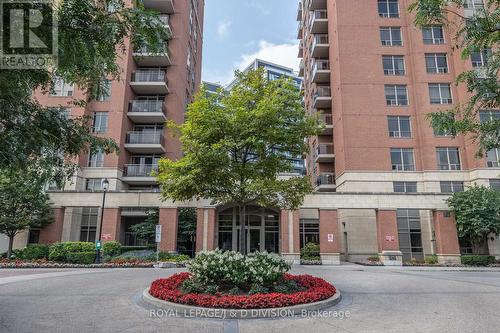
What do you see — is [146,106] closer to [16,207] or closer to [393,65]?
[16,207]

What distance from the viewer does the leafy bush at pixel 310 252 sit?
28719mm

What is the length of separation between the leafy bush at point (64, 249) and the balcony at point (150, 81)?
17515 mm

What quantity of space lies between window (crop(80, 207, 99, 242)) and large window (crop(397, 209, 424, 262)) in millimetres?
26740

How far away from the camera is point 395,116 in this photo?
35.0 meters

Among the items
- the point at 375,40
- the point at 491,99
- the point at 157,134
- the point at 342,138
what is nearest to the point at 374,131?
the point at 342,138

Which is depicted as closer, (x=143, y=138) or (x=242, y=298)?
(x=242, y=298)

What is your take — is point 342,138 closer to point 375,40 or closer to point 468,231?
point 375,40

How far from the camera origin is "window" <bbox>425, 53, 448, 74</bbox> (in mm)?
35562

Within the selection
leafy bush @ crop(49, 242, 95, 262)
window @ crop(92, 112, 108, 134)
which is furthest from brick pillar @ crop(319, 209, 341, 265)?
window @ crop(92, 112, 108, 134)

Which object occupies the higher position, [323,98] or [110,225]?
[323,98]

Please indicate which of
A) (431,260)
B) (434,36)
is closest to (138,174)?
(431,260)

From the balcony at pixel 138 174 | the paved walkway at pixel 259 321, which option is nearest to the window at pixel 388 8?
the balcony at pixel 138 174

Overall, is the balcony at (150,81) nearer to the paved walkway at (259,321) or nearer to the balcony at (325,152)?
the balcony at (325,152)

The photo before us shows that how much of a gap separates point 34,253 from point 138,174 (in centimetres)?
1187
